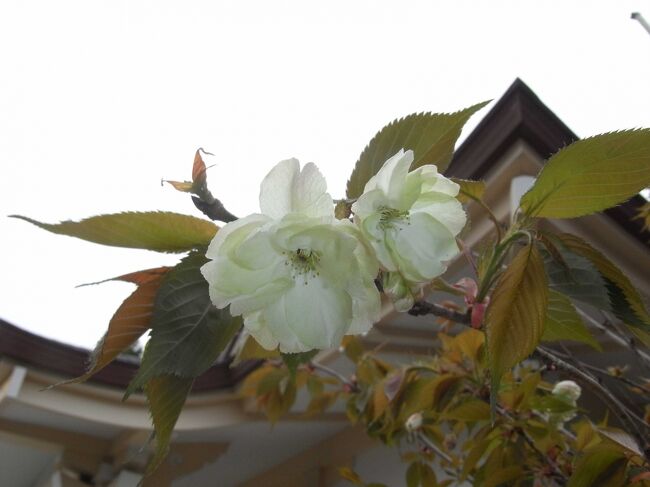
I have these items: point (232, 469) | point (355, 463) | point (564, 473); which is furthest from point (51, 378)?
point (564, 473)

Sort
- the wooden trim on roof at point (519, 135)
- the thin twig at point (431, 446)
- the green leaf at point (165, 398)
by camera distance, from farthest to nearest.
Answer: the thin twig at point (431, 446) < the wooden trim on roof at point (519, 135) < the green leaf at point (165, 398)

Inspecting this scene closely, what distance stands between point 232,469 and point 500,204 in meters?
2.50

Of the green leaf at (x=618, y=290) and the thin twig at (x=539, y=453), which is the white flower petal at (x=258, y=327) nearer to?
the green leaf at (x=618, y=290)

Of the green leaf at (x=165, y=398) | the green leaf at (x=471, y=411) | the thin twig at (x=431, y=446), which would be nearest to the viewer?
the green leaf at (x=165, y=398)

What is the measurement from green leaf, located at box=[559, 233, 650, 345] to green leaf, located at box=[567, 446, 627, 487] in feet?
0.95

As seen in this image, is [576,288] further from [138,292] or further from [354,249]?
[138,292]

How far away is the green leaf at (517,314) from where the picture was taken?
1.64 feet

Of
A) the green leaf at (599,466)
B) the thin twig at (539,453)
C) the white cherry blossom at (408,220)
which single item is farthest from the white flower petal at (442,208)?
the thin twig at (539,453)

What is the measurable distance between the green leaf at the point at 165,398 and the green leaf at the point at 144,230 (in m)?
0.13

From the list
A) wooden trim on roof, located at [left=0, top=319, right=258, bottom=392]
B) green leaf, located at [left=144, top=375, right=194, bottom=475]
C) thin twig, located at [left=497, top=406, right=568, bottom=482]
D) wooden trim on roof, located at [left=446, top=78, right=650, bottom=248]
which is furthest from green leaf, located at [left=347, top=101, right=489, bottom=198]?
wooden trim on roof, located at [left=0, top=319, right=258, bottom=392]

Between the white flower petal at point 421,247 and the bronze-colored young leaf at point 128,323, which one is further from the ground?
the white flower petal at point 421,247

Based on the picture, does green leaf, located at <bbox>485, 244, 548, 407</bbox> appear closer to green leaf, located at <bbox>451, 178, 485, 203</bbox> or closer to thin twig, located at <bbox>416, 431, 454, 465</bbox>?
green leaf, located at <bbox>451, 178, 485, 203</bbox>

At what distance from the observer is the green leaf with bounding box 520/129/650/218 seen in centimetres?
50

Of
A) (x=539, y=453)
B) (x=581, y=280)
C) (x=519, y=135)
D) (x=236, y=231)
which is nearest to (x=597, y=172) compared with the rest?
(x=581, y=280)
